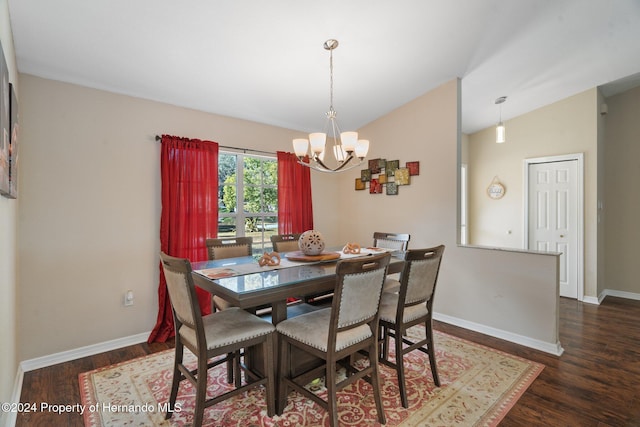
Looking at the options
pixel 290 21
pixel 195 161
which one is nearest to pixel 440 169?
pixel 290 21

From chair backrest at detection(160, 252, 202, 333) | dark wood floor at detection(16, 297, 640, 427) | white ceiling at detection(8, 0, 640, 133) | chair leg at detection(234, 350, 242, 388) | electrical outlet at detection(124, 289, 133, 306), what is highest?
white ceiling at detection(8, 0, 640, 133)

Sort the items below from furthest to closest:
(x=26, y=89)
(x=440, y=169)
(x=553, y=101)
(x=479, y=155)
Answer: (x=479, y=155) < (x=553, y=101) < (x=440, y=169) < (x=26, y=89)

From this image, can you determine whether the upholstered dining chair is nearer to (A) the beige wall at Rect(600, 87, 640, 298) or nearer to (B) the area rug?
(B) the area rug

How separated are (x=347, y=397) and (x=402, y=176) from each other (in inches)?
107

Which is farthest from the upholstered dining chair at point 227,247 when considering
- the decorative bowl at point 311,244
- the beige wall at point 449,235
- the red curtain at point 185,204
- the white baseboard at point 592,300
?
the white baseboard at point 592,300

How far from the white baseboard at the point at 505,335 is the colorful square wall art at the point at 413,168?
1739 millimetres

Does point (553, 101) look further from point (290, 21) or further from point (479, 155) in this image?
point (290, 21)

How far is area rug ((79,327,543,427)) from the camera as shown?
1865 millimetres

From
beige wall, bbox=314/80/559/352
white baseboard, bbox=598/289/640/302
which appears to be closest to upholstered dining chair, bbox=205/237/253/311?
beige wall, bbox=314/80/559/352

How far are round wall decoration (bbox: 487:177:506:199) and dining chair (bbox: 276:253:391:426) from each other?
421 centimetres

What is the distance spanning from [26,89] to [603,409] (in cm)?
481

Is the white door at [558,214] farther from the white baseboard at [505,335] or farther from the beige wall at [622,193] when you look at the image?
the white baseboard at [505,335]

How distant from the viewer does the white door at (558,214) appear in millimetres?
4238

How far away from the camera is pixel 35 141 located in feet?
8.18
